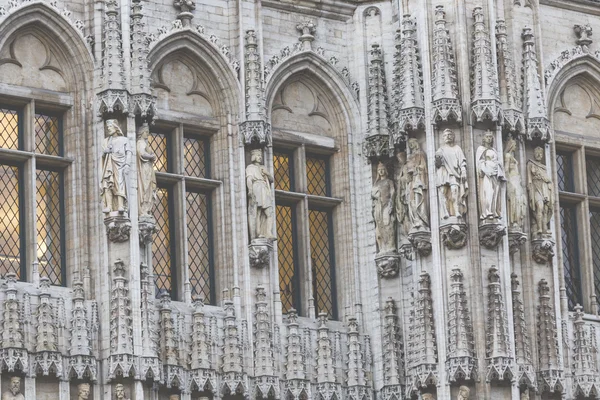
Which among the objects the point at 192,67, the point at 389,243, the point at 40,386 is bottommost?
the point at 40,386

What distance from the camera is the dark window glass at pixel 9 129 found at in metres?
41.0

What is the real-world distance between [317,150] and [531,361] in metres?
5.60

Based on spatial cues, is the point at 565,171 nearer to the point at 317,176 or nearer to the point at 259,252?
the point at 317,176

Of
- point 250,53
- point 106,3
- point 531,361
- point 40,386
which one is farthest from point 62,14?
point 531,361

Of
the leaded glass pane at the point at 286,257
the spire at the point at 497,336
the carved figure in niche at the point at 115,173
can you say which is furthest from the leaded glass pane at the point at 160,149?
the spire at the point at 497,336

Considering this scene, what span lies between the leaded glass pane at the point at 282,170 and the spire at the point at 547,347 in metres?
4.90

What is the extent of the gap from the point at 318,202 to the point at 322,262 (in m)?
1.10

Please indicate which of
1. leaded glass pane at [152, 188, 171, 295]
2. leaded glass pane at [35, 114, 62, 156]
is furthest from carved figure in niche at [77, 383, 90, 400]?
leaded glass pane at [35, 114, 62, 156]

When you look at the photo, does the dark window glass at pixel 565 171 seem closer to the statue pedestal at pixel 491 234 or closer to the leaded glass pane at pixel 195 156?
the statue pedestal at pixel 491 234

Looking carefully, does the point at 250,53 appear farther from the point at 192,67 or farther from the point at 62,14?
the point at 62,14

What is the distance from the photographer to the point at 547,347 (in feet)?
142

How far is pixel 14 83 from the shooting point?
41125 mm

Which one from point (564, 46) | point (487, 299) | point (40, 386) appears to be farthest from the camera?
point (564, 46)

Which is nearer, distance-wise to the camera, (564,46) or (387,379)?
(387,379)
